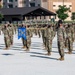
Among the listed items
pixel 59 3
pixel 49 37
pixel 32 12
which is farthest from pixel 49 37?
pixel 59 3

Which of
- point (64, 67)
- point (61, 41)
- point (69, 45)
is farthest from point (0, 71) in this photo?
point (69, 45)

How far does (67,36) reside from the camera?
1948cm

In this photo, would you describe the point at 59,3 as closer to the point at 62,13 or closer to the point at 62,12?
the point at 62,12

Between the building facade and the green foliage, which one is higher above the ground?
the building facade

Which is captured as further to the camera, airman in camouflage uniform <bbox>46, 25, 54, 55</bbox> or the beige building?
the beige building

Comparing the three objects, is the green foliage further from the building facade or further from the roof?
the roof

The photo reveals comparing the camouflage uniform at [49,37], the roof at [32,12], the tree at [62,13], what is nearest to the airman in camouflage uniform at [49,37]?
the camouflage uniform at [49,37]

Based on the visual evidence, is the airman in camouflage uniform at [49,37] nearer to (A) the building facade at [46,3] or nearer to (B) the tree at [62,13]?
(B) the tree at [62,13]

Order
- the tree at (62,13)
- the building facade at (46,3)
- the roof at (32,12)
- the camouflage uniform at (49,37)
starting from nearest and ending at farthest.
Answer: the camouflage uniform at (49,37), the roof at (32,12), the tree at (62,13), the building facade at (46,3)

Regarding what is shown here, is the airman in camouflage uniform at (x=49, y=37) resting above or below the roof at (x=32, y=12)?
below

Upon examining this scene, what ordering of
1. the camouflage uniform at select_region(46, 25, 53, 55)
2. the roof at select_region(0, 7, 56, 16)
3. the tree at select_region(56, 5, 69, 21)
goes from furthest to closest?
the tree at select_region(56, 5, 69, 21) < the roof at select_region(0, 7, 56, 16) < the camouflage uniform at select_region(46, 25, 53, 55)

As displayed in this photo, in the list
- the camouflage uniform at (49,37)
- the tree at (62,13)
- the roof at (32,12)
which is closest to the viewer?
the camouflage uniform at (49,37)

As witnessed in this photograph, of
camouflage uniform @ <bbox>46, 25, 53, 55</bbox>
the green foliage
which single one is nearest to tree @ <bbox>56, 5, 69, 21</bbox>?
the green foliage

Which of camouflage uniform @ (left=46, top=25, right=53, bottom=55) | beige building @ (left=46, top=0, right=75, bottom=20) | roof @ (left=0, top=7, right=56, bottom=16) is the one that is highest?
beige building @ (left=46, top=0, right=75, bottom=20)
